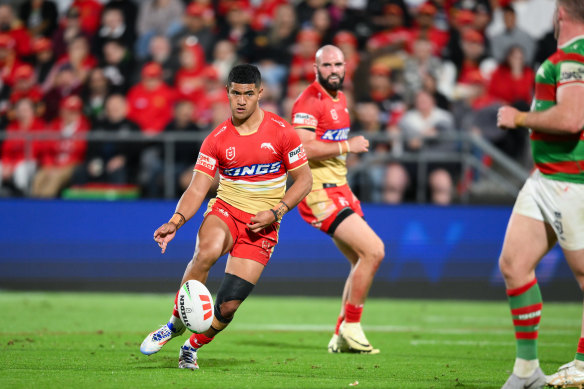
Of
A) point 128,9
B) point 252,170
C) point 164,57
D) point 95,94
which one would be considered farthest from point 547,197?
point 128,9

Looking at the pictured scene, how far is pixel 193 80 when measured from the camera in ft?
55.6

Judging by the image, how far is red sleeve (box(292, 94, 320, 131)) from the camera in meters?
8.95

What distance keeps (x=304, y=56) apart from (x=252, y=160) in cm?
1005

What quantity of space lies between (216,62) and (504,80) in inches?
226

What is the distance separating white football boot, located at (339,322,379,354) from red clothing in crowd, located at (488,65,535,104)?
28.3 feet

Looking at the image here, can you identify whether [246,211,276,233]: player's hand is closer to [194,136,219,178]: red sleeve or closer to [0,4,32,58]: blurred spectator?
[194,136,219,178]: red sleeve

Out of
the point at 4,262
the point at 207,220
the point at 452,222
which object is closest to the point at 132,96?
the point at 4,262

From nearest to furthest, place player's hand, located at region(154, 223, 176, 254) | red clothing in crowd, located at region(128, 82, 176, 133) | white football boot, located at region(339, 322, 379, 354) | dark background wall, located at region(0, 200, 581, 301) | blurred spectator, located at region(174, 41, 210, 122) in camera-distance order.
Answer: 1. player's hand, located at region(154, 223, 176, 254)
2. white football boot, located at region(339, 322, 379, 354)
3. dark background wall, located at region(0, 200, 581, 301)
4. red clothing in crowd, located at region(128, 82, 176, 133)
5. blurred spectator, located at region(174, 41, 210, 122)

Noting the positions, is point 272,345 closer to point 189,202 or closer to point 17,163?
point 189,202

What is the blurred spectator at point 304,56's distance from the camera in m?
16.8

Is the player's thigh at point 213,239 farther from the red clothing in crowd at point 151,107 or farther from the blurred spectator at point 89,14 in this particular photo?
the blurred spectator at point 89,14

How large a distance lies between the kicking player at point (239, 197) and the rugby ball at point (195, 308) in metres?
0.37

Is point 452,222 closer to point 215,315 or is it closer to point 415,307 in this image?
point 415,307

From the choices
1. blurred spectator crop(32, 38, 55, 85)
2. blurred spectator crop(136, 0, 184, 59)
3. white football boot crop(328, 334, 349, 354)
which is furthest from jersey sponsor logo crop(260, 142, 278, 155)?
blurred spectator crop(32, 38, 55, 85)
